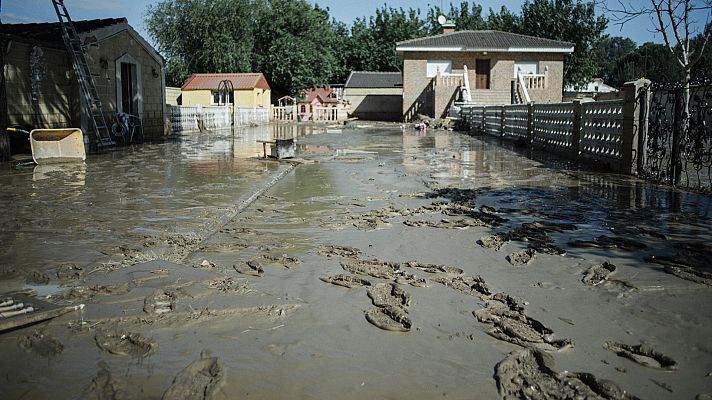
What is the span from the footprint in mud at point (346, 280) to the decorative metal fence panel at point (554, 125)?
12.1m

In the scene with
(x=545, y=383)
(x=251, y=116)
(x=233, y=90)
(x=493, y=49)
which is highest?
(x=493, y=49)

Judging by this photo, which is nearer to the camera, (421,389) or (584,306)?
(421,389)

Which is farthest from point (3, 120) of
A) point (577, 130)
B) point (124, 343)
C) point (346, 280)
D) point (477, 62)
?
point (477, 62)

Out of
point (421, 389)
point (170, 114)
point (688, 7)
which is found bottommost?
point (421, 389)

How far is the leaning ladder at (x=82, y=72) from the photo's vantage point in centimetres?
1841

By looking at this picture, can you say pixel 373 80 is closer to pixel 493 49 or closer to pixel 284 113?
pixel 284 113

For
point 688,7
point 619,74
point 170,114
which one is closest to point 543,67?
point 170,114

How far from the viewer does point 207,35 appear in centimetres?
5638

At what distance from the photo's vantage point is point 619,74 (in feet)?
266

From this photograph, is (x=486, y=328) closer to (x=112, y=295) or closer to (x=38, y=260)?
(x=112, y=295)

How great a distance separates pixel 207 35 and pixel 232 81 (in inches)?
446

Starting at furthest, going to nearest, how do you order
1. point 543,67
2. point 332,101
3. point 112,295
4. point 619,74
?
point 619,74 → point 332,101 → point 543,67 → point 112,295

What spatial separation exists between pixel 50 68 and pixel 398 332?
18034 mm

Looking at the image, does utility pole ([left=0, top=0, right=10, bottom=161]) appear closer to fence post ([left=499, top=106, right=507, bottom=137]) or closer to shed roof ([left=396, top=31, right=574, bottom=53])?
fence post ([left=499, top=106, right=507, bottom=137])
